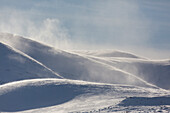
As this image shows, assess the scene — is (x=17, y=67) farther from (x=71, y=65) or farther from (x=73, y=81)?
(x=73, y=81)

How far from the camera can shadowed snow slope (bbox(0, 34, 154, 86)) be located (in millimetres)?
80562

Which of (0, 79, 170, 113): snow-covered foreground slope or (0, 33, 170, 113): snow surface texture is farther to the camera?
(0, 33, 170, 113): snow surface texture

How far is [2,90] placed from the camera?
51094 millimetres

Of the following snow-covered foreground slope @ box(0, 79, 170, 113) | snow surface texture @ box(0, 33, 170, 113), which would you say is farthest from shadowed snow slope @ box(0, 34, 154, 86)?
snow-covered foreground slope @ box(0, 79, 170, 113)

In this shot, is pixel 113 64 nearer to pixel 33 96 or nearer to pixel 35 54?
pixel 35 54

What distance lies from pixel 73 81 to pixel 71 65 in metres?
29.0

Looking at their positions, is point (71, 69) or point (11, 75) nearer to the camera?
point (11, 75)

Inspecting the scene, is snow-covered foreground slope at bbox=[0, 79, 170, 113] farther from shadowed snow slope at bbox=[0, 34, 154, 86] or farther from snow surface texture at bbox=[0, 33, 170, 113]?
shadowed snow slope at bbox=[0, 34, 154, 86]

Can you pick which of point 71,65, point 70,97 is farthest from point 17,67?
point 70,97

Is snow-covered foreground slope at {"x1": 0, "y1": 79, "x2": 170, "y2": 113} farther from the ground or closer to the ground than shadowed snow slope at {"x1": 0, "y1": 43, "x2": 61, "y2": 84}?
closer to the ground

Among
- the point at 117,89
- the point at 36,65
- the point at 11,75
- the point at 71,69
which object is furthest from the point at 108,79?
the point at 117,89

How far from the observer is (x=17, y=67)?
74.1 m

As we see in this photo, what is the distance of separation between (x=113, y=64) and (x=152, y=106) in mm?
56603

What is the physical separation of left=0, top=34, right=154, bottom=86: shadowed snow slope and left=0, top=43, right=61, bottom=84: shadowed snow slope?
4.46 m
